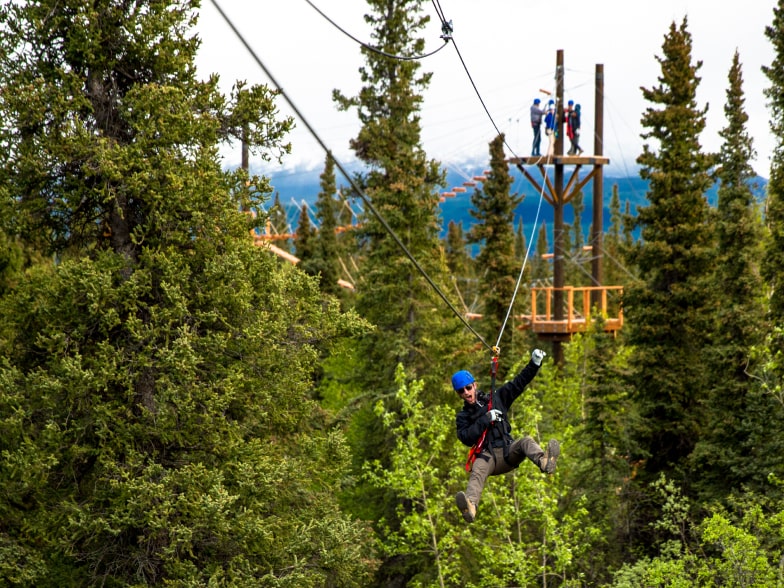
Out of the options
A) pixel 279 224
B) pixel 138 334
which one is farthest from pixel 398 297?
pixel 279 224

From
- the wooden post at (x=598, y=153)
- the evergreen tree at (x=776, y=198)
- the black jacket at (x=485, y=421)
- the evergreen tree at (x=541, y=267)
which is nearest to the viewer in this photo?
the black jacket at (x=485, y=421)

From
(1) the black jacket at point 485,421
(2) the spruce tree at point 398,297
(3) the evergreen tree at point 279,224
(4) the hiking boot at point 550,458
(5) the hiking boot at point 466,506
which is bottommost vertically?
(5) the hiking boot at point 466,506

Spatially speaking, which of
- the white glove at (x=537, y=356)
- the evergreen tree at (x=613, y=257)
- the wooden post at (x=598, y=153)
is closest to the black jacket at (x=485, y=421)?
the white glove at (x=537, y=356)

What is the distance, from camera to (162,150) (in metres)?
16.8

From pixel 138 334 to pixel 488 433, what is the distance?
21.8ft

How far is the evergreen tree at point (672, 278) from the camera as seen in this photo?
1022 inches

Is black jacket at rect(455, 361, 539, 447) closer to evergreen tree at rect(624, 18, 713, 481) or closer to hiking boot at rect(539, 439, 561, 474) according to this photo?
hiking boot at rect(539, 439, 561, 474)

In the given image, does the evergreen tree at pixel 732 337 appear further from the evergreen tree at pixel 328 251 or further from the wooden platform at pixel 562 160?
the evergreen tree at pixel 328 251

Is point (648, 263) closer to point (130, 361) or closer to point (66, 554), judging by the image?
point (130, 361)

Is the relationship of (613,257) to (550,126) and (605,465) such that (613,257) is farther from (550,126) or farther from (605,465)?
(605,465)

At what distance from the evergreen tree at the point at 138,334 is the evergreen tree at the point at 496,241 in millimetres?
17519

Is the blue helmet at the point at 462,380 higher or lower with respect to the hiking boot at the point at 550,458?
higher

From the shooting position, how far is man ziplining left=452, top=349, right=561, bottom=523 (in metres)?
12.1

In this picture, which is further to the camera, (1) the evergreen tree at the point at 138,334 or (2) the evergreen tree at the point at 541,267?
(2) the evergreen tree at the point at 541,267
